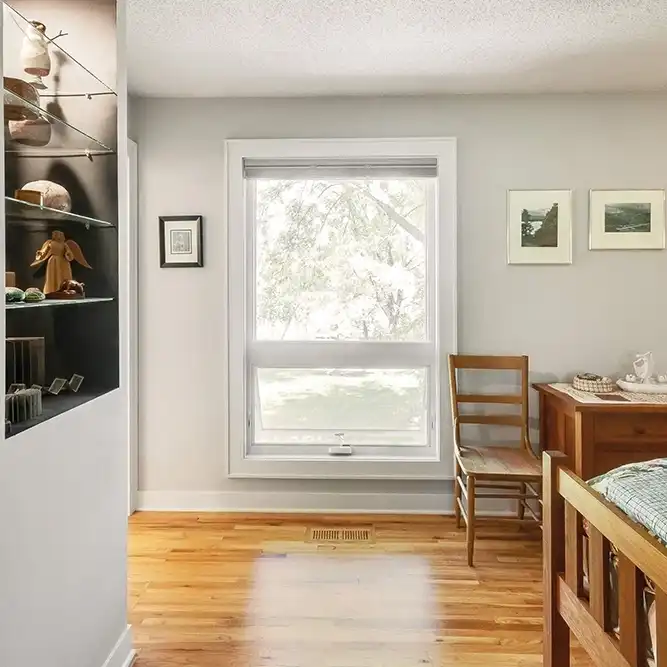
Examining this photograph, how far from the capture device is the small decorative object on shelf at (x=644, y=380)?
3511 mm

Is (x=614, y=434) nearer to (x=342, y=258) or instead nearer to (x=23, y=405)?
(x=342, y=258)

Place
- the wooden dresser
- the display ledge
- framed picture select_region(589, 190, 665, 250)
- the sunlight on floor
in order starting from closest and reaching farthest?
the display ledge < the sunlight on floor < the wooden dresser < framed picture select_region(589, 190, 665, 250)

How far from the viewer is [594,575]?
1.70m

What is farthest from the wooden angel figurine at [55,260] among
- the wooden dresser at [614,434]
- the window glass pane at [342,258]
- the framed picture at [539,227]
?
the framed picture at [539,227]

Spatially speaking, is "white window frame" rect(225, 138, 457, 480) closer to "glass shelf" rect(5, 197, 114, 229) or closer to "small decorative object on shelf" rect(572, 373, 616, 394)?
"small decorative object on shelf" rect(572, 373, 616, 394)

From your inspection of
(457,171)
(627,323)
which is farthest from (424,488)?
(457,171)

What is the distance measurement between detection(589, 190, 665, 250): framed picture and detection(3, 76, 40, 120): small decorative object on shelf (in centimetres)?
304

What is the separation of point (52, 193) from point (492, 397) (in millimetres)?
2540

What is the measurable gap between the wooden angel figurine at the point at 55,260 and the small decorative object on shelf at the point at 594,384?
263 centimetres

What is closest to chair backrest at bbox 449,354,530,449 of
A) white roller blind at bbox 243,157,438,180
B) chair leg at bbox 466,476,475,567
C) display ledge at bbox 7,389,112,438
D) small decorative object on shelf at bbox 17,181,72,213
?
chair leg at bbox 466,476,475,567

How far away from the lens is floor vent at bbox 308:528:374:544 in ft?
11.7

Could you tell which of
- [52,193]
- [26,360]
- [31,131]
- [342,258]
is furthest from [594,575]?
[342,258]

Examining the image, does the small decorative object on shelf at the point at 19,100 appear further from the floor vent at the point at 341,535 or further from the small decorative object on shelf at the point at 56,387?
the floor vent at the point at 341,535

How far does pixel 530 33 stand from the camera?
3.01 meters
